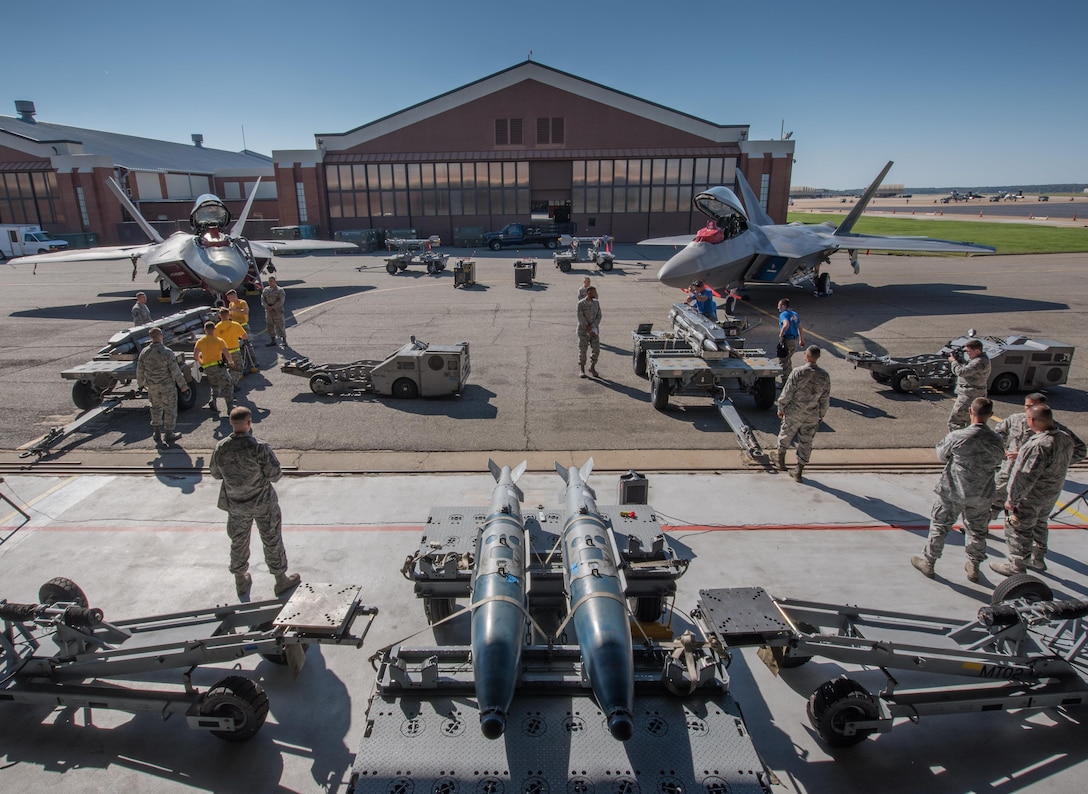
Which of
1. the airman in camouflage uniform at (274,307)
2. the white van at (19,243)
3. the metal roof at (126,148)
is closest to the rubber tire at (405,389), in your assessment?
the airman in camouflage uniform at (274,307)

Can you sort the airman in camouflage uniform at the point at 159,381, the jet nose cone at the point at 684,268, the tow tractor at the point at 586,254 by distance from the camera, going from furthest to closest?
the tow tractor at the point at 586,254 → the jet nose cone at the point at 684,268 → the airman in camouflage uniform at the point at 159,381

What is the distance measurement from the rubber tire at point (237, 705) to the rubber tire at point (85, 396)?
1026 centimetres

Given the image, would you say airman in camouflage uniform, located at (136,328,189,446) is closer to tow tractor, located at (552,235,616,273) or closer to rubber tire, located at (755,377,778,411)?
rubber tire, located at (755,377,778,411)

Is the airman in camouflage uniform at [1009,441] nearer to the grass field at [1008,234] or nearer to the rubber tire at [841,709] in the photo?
the rubber tire at [841,709]

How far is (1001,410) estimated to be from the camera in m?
12.9

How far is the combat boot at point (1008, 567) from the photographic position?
275 inches

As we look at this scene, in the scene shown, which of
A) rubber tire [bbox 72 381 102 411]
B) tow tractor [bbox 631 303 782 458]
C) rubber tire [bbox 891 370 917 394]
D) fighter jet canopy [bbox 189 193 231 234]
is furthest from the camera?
fighter jet canopy [bbox 189 193 231 234]

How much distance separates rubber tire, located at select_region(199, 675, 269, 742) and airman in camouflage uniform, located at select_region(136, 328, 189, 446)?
7521mm

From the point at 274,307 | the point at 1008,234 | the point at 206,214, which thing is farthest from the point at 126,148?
the point at 1008,234

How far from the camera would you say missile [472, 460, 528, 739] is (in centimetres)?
407

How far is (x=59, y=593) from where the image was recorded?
5.86 metres

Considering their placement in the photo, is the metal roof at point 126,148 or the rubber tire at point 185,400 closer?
the rubber tire at point 185,400

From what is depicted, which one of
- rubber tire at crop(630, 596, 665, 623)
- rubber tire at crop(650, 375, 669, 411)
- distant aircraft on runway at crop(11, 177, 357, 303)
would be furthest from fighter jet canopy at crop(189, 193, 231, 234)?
rubber tire at crop(630, 596, 665, 623)

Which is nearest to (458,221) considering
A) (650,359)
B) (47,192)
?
(47,192)
